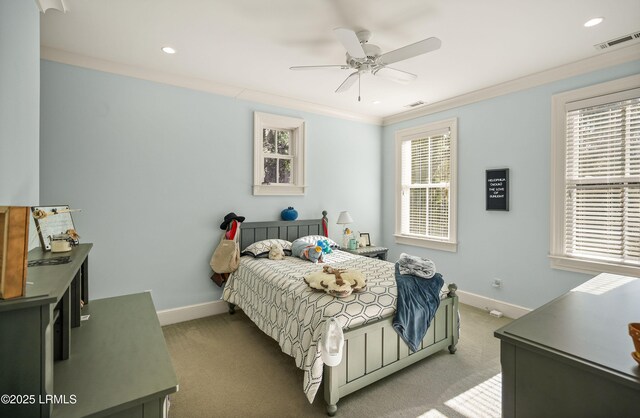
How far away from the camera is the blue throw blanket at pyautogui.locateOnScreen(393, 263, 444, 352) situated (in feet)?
7.56

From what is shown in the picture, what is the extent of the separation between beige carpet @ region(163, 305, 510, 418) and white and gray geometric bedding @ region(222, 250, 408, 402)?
0.25 meters

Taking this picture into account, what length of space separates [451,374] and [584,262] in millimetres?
1861

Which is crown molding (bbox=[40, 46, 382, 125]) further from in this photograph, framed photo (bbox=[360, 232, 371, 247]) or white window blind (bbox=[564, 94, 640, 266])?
white window blind (bbox=[564, 94, 640, 266])

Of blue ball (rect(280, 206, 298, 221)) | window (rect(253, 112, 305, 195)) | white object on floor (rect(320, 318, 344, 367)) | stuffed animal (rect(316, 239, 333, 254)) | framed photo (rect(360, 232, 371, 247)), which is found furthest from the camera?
framed photo (rect(360, 232, 371, 247))

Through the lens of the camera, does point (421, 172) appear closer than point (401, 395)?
No

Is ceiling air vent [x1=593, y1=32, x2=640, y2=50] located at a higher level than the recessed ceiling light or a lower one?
higher

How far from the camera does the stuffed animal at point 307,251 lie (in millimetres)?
3461

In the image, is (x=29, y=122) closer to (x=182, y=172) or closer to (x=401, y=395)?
(x=182, y=172)

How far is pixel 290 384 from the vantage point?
7.58 ft

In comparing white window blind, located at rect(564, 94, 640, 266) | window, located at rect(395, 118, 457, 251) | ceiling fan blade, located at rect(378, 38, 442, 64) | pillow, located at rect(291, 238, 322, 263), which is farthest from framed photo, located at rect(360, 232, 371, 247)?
ceiling fan blade, located at rect(378, 38, 442, 64)

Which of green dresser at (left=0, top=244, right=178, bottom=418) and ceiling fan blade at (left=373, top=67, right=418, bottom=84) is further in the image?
ceiling fan blade at (left=373, top=67, right=418, bottom=84)

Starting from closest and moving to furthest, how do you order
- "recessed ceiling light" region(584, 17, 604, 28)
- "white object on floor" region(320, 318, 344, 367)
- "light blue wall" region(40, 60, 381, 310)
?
"white object on floor" region(320, 318, 344, 367) → "recessed ceiling light" region(584, 17, 604, 28) → "light blue wall" region(40, 60, 381, 310)

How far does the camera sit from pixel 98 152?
302 centimetres

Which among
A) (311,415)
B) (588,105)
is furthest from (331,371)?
(588,105)
